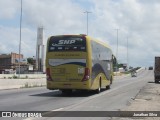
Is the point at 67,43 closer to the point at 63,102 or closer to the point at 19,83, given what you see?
the point at 63,102

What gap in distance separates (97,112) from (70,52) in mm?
10274

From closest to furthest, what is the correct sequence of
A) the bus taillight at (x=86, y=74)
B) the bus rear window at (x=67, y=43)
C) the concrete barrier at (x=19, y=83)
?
the bus taillight at (x=86, y=74) < the bus rear window at (x=67, y=43) < the concrete barrier at (x=19, y=83)

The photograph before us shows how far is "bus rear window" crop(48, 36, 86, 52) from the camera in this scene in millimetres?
26216

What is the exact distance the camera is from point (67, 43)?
26516 mm

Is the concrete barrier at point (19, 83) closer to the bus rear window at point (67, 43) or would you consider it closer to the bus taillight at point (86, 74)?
the bus rear window at point (67, 43)

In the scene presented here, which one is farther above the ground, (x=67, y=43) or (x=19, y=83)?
(x=67, y=43)

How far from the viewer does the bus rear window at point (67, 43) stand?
26216 mm

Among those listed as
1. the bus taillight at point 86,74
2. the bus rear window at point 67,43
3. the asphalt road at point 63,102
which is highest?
the bus rear window at point 67,43

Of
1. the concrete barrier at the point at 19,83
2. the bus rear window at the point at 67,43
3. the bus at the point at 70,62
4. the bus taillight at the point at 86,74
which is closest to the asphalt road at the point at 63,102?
the bus at the point at 70,62

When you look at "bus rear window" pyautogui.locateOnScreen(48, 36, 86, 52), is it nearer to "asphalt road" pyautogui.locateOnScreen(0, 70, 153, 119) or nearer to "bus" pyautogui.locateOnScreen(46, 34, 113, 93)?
"bus" pyautogui.locateOnScreen(46, 34, 113, 93)

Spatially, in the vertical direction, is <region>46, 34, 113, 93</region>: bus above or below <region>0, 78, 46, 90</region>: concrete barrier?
above

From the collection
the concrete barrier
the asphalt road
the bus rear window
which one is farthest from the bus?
the concrete barrier

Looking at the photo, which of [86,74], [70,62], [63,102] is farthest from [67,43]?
[63,102]

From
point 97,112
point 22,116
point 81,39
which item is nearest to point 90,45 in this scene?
point 81,39
